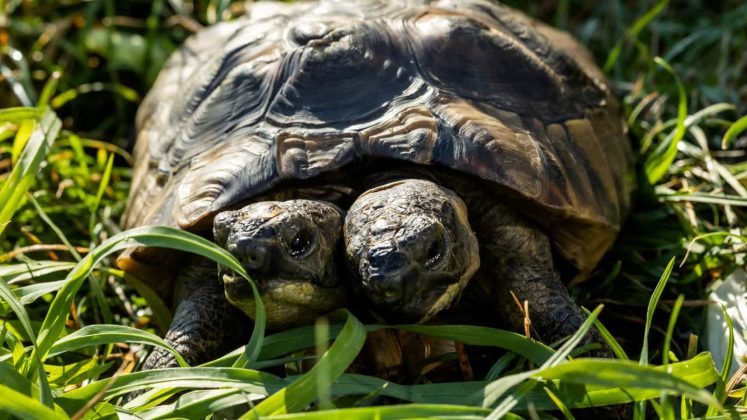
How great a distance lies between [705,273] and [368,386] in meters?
1.70

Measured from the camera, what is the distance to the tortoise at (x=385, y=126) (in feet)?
9.73

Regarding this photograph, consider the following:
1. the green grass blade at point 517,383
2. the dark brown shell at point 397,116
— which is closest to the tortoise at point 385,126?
the dark brown shell at point 397,116

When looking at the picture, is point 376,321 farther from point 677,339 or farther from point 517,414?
point 677,339

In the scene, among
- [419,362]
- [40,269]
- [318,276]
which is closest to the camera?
[318,276]

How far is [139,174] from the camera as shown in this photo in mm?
3840

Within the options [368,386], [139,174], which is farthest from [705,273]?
[139,174]

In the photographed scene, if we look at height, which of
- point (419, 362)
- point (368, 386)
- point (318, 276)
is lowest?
point (419, 362)

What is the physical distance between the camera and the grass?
7.85 ft

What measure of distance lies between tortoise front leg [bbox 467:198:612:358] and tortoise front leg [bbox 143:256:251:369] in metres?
0.89

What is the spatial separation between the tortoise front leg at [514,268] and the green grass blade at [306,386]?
0.81 meters

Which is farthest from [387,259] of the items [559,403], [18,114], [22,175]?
[18,114]

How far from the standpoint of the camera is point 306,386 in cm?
232

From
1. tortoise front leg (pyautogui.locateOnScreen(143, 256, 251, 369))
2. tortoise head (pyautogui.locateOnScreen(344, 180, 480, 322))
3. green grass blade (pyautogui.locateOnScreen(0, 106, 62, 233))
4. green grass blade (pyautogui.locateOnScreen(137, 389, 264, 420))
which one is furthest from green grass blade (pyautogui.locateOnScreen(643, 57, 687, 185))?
green grass blade (pyautogui.locateOnScreen(0, 106, 62, 233))

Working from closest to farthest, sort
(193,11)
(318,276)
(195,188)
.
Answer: (318,276)
(195,188)
(193,11)
